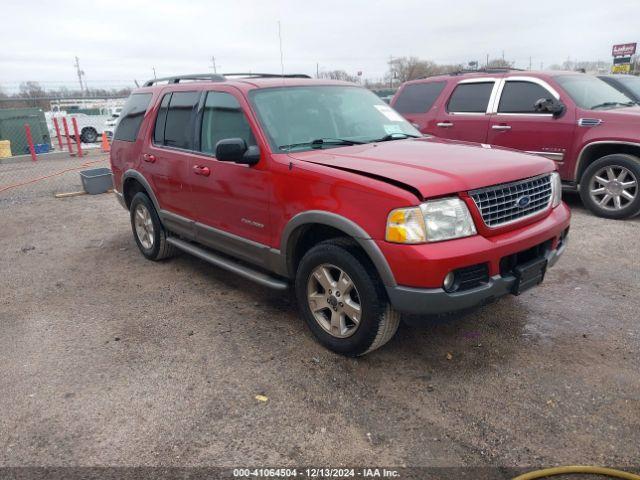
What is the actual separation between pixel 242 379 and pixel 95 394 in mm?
902

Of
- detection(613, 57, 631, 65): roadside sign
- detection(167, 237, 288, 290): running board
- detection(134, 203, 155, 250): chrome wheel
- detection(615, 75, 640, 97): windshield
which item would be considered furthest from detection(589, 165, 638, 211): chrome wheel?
detection(613, 57, 631, 65): roadside sign

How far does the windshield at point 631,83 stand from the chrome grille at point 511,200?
20.8 ft

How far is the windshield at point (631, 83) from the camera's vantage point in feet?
26.8

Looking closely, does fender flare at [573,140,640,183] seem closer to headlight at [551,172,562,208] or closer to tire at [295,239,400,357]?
headlight at [551,172,562,208]

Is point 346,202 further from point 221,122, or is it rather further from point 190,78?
point 190,78

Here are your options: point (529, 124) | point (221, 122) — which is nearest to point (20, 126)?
point (221, 122)

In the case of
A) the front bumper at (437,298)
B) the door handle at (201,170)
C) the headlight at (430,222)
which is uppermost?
the door handle at (201,170)

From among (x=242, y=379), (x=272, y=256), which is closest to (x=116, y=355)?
(x=242, y=379)

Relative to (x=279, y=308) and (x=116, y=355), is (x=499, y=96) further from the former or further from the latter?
(x=116, y=355)

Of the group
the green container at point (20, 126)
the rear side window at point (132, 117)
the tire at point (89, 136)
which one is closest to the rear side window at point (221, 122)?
the rear side window at point (132, 117)

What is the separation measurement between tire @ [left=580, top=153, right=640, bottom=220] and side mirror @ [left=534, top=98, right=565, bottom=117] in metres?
0.84

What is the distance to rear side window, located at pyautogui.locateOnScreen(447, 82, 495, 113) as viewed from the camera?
24.2 ft

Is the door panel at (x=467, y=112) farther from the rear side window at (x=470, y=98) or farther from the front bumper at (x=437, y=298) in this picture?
the front bumper at (x=437, y=298)

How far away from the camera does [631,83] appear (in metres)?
8.42
